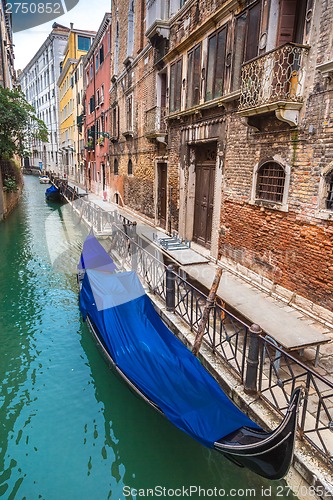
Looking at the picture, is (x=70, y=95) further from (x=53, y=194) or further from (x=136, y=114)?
(x=136, y=114)

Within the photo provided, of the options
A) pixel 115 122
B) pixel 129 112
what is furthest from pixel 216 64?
pixel 115 122

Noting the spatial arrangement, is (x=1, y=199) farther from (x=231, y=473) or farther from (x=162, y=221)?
(x=231, y=473)

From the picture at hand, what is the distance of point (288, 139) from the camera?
566 cm

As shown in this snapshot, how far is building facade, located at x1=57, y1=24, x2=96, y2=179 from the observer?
32.7 metres

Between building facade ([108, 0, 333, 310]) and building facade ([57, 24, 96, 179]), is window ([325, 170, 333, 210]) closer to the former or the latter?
building facade ([108, 0, 333, 310])

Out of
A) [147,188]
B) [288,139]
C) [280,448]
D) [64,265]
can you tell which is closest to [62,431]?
[280,448]

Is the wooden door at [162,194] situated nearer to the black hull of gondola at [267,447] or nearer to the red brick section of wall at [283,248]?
the red brick section of wall at [283,248]

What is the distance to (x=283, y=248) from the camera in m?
6.03

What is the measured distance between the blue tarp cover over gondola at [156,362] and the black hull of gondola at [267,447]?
12 centimetres

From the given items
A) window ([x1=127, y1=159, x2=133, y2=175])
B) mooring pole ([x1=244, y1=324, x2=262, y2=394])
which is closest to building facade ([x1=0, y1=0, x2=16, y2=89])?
window ([x1=127, y1=159, x2=133, y2=175])

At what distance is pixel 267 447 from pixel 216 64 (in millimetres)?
7859

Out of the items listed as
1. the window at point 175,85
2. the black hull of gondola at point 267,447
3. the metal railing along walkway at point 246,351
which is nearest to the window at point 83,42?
the window at point 175,85

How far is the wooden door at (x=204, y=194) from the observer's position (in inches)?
349

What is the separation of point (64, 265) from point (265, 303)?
7.45 meters
